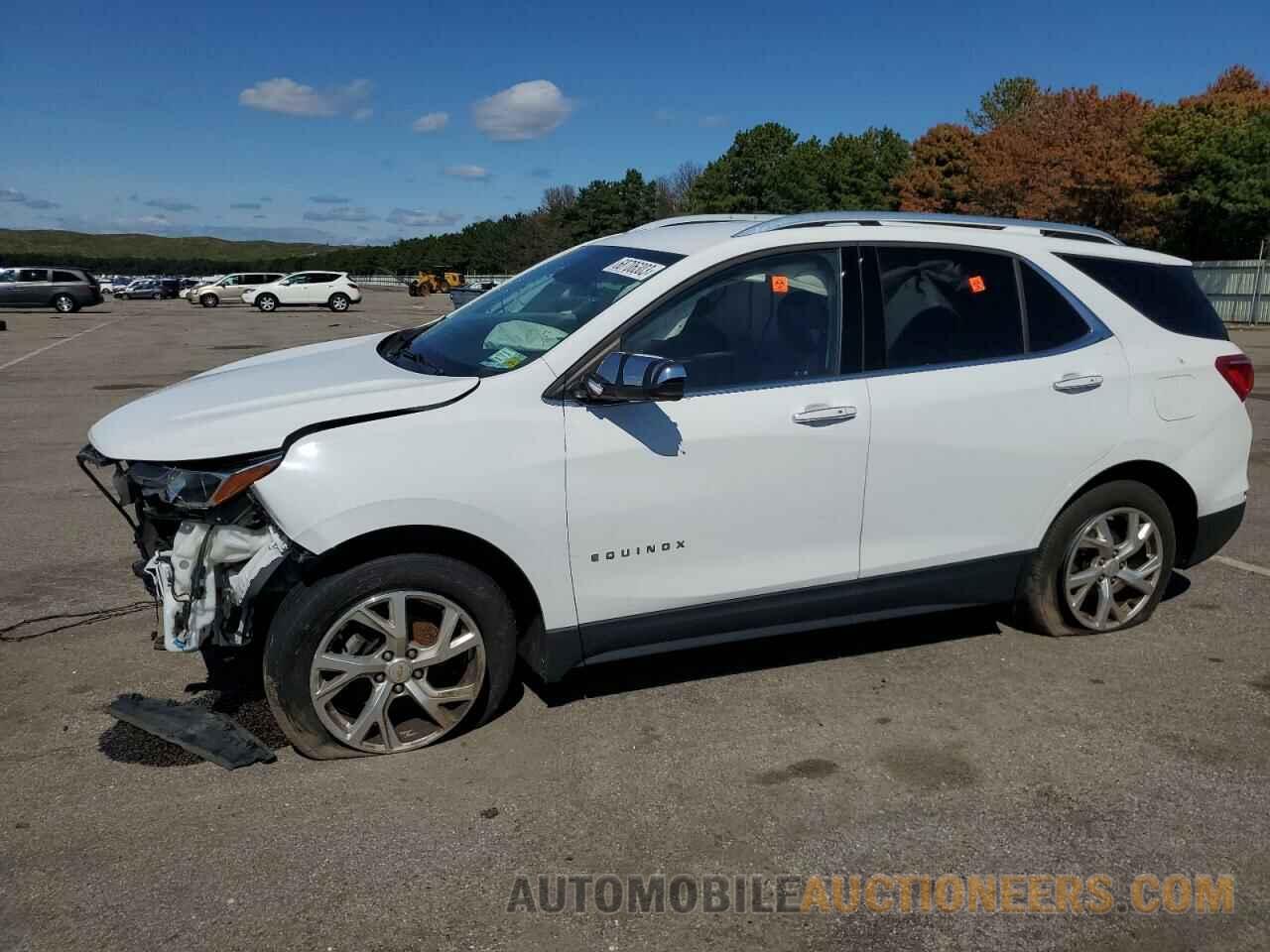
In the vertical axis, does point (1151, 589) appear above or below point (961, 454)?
below

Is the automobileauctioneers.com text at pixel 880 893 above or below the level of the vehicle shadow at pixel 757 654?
above

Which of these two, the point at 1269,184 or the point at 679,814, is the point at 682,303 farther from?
the point at 1269,184

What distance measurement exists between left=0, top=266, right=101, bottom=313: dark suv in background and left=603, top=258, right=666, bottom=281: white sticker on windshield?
1707 inches

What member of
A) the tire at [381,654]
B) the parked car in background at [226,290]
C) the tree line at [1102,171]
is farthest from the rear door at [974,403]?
the parked car in background at [226,290]

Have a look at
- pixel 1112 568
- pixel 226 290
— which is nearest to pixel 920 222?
pixel 1112 568

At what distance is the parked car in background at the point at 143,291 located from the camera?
6259cm

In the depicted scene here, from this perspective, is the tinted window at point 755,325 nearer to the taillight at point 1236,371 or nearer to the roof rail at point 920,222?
the roof rail at point 920,222

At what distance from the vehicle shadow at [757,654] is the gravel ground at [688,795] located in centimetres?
2

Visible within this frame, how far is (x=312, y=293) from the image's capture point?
45188 mm

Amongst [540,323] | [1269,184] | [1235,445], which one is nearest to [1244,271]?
[1269,184]

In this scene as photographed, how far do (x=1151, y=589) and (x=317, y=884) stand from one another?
3.81 metres

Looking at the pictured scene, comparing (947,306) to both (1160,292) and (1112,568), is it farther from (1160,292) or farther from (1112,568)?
(1112,568)

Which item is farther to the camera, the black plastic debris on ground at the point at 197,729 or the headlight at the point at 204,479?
the black plastic debris on ground at the point at 197,729

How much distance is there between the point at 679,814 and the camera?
3305mm
